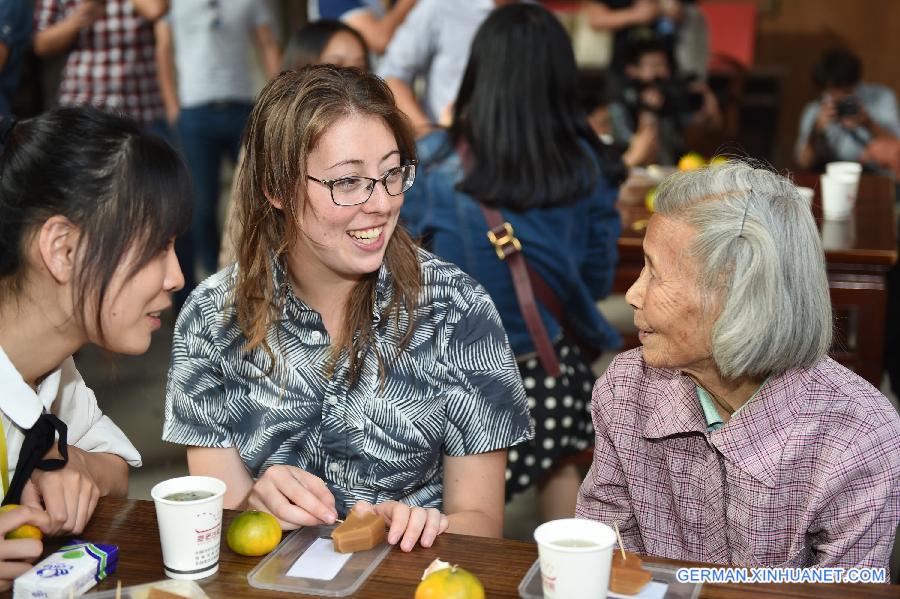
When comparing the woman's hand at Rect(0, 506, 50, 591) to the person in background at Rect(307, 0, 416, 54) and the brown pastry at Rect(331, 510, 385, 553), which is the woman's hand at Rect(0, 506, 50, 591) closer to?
the brown pastry at Rect(331, 510, 385, 553)

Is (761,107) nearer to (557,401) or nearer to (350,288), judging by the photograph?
(557,401)

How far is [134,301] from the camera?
1654mm

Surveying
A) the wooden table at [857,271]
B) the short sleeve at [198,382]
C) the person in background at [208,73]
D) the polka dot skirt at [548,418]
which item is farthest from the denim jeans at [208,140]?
the short sleeve at [198,382]

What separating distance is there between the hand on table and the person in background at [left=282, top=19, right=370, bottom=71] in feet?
6.82

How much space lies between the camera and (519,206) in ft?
9.11

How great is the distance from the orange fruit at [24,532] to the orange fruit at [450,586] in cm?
57

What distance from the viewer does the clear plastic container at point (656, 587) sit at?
4.60 feet

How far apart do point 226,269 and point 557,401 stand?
107 centimetres

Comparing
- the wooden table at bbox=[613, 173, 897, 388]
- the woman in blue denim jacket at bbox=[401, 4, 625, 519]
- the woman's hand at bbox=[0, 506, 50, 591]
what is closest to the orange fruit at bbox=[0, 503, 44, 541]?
the woman's hand at bbox=[0, 506, 50, 591]

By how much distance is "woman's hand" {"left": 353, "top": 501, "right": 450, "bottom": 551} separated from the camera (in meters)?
1.55

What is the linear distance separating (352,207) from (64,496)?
66cm

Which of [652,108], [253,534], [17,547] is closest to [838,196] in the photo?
[652,108]

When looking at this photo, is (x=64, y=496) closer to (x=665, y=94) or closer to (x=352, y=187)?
(x=352, y=187)

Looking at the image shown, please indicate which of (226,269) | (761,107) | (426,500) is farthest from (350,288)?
(761,107)
